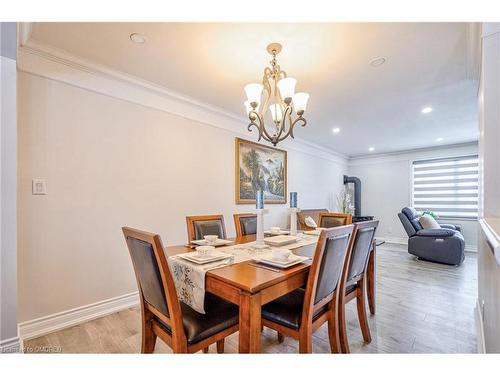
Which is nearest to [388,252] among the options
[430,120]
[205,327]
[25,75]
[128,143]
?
[430,120]

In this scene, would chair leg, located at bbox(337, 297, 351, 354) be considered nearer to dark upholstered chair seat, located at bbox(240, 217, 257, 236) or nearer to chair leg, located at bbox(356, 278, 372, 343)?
chair leg, located at bbox(356, 278, 372, 343)

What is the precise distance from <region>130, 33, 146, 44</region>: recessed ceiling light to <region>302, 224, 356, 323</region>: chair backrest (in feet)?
6.34

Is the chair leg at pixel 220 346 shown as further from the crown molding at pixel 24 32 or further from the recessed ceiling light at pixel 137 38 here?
the crown molding at pixel 24 32

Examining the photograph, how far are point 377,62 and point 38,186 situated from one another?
309cm

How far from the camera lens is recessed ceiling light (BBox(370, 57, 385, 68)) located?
2.07 metres

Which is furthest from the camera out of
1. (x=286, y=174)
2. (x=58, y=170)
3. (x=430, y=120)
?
(x=286, y=174)

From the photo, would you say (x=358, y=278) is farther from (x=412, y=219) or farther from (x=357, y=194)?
(x=357, y=194)

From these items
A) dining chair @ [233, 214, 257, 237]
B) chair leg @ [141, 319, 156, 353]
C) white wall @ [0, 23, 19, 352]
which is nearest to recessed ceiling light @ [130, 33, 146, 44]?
white wall @ [0, 23, 19, 352]

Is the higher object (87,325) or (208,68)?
(208,68)

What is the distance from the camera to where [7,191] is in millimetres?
1315

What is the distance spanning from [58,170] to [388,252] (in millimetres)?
5534
